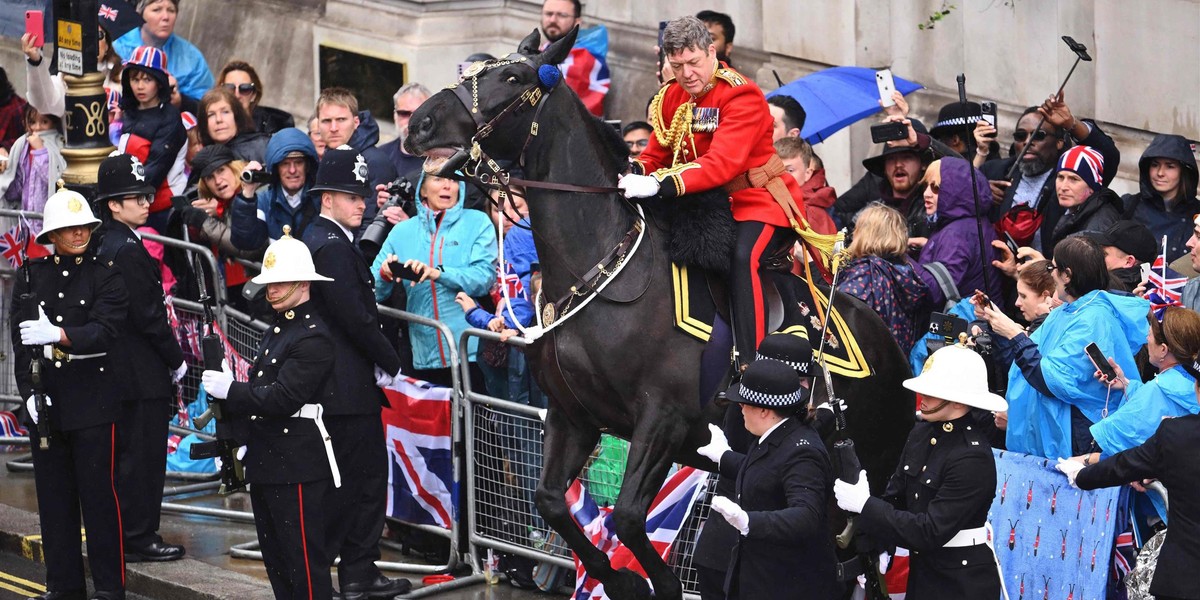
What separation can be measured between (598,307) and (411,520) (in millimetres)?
3233

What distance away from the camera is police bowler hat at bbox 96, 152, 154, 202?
10461 millimetres

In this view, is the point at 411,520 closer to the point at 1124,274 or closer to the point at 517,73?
the point at 517,73

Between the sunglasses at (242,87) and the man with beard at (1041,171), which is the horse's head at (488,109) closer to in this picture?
the man with beard at (1041,171)

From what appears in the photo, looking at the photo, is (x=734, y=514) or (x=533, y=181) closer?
(x=734, y=514)

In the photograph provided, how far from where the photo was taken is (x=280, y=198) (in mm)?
11766

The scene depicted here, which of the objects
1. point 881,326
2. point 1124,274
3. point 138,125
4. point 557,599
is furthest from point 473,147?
point 138,125

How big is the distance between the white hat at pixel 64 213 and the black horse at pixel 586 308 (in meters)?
2.97

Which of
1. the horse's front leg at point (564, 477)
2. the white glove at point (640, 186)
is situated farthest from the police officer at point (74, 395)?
the white glove at point (640, 186)

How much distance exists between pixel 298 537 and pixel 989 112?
577 centimetres

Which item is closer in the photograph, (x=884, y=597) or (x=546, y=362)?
(x=884, y=597)

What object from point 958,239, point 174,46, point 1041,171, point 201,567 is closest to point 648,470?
point 958,239

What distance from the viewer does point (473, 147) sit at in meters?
7.93

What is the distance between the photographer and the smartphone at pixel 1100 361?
8.26 meters

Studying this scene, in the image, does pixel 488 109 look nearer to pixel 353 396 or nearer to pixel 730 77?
pixel 730 77
